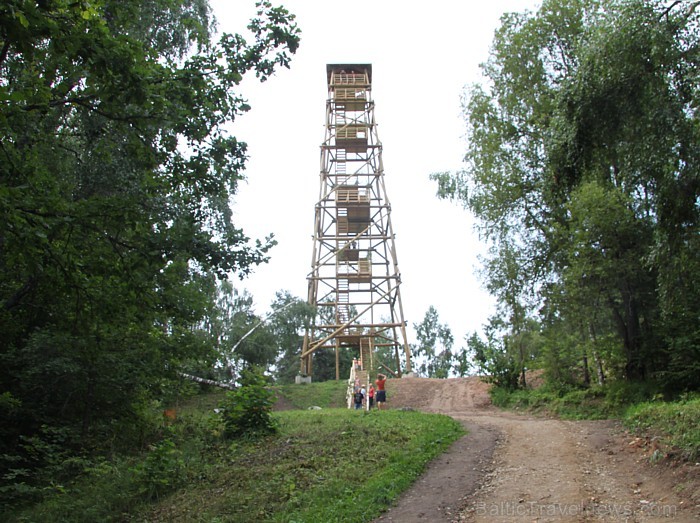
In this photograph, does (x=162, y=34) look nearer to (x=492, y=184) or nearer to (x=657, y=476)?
(x=492, y=184)

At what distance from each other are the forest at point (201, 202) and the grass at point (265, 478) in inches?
38.9

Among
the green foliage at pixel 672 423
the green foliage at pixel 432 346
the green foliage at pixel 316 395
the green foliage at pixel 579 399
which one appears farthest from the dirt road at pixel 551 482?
the green foliage at pixel 432 346

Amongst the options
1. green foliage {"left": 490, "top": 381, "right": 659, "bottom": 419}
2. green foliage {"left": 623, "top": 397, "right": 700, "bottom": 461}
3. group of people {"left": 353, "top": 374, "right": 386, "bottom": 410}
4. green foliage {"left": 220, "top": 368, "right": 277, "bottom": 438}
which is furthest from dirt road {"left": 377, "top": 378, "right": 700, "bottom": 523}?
group of people {"left": 353, "top": 374, "right": 386, "bottom": 410}

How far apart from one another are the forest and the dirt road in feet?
9.06

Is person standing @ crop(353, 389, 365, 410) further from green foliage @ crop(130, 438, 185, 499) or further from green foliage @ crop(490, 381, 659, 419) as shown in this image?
green foliage @ crop(130, 438, 185, 499)

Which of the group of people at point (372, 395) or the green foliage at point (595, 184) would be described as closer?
the green foliage at point (595, 184)

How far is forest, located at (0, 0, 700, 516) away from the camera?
6539mm

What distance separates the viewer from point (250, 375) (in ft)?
39.3

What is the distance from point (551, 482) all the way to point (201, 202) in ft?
23.2

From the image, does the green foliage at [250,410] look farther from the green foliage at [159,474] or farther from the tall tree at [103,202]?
the green foliage at [159,474]

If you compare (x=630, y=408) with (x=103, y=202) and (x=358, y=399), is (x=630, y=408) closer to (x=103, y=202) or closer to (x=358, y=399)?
(x=358, y=399)

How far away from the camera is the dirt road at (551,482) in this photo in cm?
663

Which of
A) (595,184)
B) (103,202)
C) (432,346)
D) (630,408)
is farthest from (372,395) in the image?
(432,346)

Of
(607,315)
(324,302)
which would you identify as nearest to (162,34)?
(607,315)
